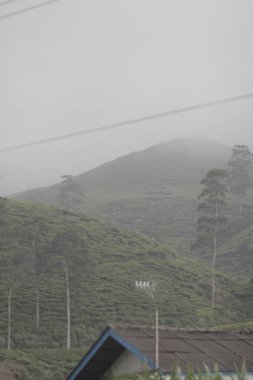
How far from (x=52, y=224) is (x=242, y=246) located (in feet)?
104

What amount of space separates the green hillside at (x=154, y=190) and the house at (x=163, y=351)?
8257 cm

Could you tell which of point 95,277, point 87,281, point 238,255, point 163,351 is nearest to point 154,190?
point 238,255

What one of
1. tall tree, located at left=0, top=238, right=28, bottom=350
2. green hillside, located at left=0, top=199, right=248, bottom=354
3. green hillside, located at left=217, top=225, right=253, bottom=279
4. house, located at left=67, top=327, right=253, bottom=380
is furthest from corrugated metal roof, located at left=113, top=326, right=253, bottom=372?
green hillside, located at left=217, top=225, right=253, bottom=279

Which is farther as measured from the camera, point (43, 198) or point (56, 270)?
point (43, 198)

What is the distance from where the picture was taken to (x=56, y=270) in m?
63.8

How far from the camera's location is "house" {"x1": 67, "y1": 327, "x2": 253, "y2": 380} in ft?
43.5

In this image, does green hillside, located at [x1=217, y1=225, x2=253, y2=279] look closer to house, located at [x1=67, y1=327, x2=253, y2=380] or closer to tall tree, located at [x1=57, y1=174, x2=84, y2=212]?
tall tree, located at [x1=57, y1=174, x2=84, y2=212]

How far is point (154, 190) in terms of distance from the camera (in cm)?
13650

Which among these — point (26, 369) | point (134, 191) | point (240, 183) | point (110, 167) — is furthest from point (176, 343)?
point (110, 167)

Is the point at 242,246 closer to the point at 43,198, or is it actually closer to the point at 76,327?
the point at 76,327

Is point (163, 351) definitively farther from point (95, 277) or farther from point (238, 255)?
point (238, 255)

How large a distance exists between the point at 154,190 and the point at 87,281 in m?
73.9

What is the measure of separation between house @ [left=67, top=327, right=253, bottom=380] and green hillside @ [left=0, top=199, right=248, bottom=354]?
3643 cm

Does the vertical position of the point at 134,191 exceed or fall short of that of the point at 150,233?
it exceeds it
